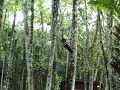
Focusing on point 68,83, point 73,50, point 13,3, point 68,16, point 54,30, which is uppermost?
point 68,16

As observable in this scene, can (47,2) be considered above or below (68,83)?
above

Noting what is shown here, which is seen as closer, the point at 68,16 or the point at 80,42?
the point at 68,16

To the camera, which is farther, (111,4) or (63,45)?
(63,45)

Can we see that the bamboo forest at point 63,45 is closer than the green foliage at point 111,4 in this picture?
No

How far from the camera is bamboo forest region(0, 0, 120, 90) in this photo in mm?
11547

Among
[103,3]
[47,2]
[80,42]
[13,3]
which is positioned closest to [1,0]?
[13,3]

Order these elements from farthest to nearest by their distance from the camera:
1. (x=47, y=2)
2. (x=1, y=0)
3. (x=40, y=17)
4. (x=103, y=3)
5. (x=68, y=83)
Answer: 1. (x=40, y=17)
2. (x=47, y=2)
3. (x=1, y=0)
4. (x=68, y=83)
5. (x=103, y=3)

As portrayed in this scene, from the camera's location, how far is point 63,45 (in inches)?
417

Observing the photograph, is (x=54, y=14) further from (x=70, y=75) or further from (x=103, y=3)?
(x=103, y=3)

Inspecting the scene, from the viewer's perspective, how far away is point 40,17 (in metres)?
32.4

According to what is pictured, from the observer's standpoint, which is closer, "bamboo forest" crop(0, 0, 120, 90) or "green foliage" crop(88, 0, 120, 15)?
"green foliage" crop(88, 0, 120, 15)

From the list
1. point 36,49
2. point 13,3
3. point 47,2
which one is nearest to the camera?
point 13,3

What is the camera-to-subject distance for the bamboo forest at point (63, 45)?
11.5 metres

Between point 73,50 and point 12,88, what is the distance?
29.7 m
